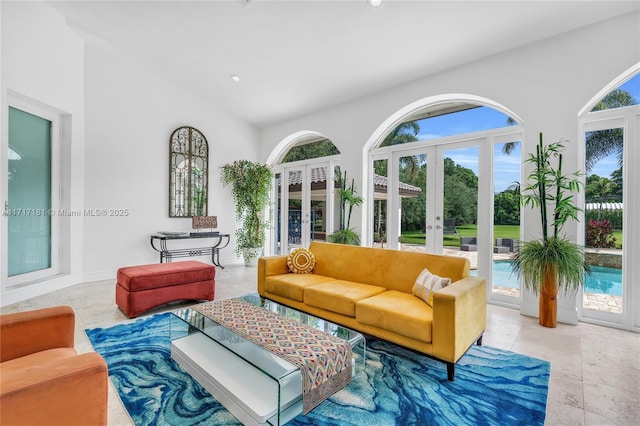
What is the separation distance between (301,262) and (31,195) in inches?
151

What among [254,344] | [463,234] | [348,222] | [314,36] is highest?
[314,36]

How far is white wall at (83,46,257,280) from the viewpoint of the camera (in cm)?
505

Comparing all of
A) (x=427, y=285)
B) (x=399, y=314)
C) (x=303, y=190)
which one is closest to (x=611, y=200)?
(x=427, y=285)

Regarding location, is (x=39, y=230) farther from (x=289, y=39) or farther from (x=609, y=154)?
(x=609, y=154)

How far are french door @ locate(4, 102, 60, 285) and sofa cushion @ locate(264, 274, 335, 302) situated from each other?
3.35 m

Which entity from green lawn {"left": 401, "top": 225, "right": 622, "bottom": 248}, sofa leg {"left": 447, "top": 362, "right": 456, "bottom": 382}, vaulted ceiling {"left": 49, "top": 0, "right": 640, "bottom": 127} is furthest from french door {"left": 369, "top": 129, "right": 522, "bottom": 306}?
sofa leg {"left": 447, "top": 362, "right": 456, "bottom": 382}

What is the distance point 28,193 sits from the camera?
13.9 feet

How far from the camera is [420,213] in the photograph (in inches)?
189

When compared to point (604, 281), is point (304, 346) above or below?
below

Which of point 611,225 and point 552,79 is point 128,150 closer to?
point 552,79

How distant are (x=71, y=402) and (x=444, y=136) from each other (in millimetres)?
4717

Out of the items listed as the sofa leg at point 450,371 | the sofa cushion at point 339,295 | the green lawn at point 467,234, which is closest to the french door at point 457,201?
the green lawn at point 467,234

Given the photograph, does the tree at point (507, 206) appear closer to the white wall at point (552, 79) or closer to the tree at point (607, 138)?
the white wall at point (552, 79)

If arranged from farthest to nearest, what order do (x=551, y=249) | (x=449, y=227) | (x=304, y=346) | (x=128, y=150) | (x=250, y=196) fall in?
(x=250, y=196) < (x=128, y=150) < (x=449, y=227) < (x=551, y=249) < (x=304, y=346)
